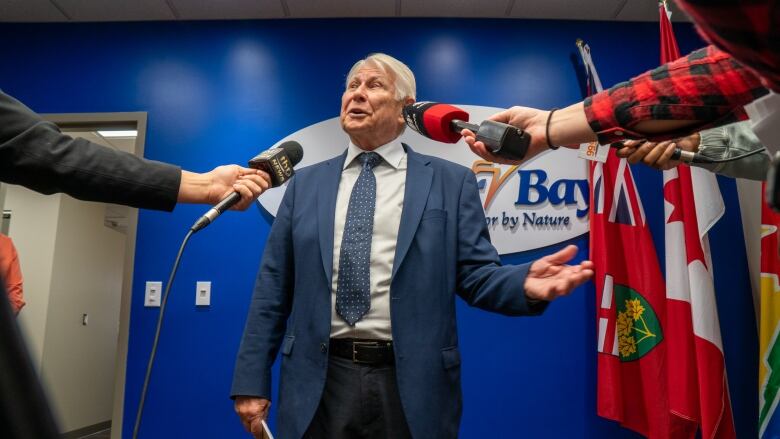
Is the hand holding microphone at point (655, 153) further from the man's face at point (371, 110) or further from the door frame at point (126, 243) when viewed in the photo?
the door frame at point (126, 243)

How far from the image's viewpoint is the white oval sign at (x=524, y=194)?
3.40 metres

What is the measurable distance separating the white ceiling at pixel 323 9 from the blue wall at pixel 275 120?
0.07 m

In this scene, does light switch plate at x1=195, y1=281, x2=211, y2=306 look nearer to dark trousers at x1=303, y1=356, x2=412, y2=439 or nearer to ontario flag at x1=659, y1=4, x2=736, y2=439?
dark trousers at x1=303, y1=356, x2=412, y2=439

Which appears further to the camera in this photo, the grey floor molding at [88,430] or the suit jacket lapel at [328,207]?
the grey floor molding at [88,430]

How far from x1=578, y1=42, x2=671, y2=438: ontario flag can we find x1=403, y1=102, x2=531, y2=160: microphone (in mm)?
1831

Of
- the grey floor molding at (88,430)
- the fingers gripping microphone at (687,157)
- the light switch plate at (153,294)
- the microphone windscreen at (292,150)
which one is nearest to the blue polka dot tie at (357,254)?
the microphone windscreen at (292,150)

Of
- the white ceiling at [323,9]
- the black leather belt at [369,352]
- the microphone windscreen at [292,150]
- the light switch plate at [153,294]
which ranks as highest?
the white ceiling at [323,9]

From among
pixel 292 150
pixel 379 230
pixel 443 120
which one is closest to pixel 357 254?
pixel 379 230

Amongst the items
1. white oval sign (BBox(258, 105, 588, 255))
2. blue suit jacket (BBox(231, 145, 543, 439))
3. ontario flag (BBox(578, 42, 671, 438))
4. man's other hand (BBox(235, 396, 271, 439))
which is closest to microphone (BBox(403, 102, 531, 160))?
blue suit jacket (BBox(231, 145, 543, 439))

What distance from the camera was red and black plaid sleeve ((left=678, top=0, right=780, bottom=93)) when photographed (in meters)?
0.59

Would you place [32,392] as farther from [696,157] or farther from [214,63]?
[214,63]

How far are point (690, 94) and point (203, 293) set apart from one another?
299cm

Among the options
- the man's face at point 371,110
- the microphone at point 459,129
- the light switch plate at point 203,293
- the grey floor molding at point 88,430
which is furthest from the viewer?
the grey floor molding at point 88,430

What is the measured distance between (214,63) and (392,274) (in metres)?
2.58
